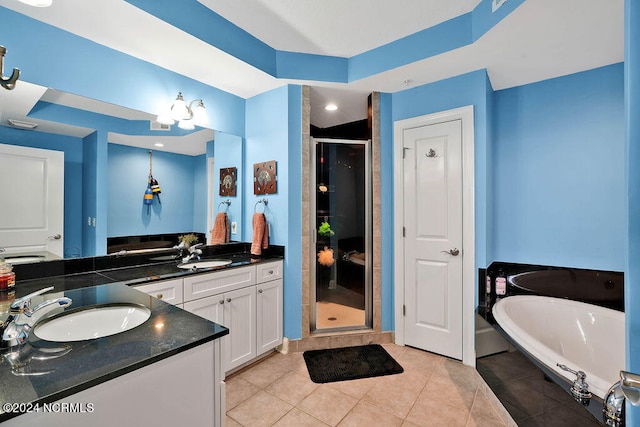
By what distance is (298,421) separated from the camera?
1688mm

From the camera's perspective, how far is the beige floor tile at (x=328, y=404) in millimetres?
1731

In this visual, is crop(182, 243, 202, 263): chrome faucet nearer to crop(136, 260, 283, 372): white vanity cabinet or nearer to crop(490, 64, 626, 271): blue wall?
crop(136, 260, 283, 372): white vanity cabinet

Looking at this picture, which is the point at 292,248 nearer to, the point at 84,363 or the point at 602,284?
the point at 84,363

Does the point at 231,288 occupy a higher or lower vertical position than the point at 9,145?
lower

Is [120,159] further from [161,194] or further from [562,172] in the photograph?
[562,172]

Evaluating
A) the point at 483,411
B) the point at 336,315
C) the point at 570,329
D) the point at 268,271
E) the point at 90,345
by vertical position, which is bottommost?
the point at 483,411

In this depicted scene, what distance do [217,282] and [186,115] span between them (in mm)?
1301

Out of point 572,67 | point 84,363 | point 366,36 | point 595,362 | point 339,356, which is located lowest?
point 339,356

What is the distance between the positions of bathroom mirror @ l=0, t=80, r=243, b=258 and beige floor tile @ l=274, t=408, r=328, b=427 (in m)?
1.56

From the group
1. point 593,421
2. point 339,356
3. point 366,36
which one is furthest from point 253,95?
point 593,421

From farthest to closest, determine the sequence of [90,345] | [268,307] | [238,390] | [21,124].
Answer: [268,307] < [238,390] < [21,124] < [90,345]

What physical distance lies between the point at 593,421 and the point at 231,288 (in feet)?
6.46

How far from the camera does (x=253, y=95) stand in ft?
9.11

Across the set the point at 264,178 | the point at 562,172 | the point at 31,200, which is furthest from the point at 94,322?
the point at 562,172
